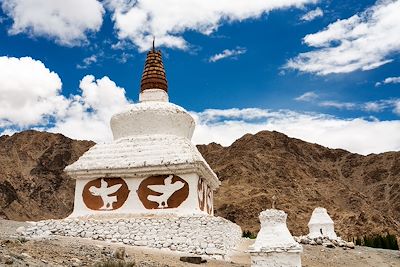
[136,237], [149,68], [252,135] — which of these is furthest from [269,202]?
[136,237]

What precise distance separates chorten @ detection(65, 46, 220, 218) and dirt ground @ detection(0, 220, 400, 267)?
2.47 meters

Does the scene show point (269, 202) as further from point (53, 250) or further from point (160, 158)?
point (53, 250)

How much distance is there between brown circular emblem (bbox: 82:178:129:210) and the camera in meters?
18.9

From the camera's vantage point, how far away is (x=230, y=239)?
17.9 meters

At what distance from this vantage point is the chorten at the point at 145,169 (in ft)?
60.1

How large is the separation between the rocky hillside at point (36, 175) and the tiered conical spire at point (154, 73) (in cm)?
4360

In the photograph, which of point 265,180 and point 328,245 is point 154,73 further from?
point 265,180

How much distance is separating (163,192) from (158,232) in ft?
6.47

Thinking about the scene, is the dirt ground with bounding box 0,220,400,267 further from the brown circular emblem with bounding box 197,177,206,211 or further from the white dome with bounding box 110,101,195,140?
the white dome with bounding box 110,101,195,140

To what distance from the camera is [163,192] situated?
1847 cm

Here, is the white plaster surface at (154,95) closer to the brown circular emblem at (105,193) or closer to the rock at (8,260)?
the brown circular emblem at (105,193)

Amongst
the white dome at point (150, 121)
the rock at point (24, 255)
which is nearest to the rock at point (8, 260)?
the rock at point (24, 255)

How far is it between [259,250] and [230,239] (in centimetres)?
527

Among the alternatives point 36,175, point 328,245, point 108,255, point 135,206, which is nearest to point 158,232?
point 135,206
